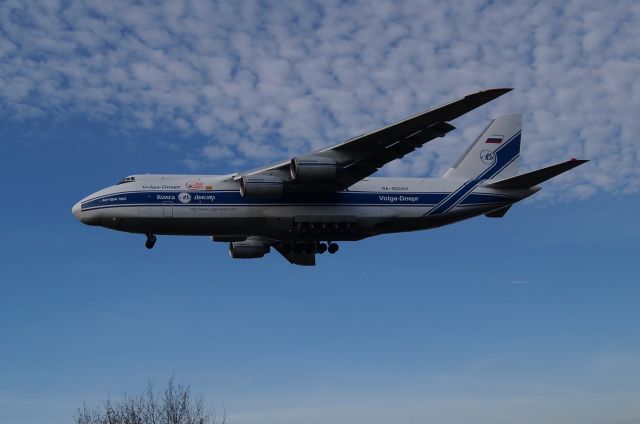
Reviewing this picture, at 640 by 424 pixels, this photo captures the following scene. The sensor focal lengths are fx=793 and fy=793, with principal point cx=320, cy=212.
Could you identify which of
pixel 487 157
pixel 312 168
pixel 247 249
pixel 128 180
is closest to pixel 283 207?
pixel 312 168

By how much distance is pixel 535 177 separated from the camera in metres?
27.2

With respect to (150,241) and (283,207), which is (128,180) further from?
(283,207)

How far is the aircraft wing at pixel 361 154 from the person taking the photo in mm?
24047

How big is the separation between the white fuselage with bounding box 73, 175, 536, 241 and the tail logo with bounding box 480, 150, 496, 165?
5.72 feet

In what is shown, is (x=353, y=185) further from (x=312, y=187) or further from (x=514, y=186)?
(x=514, y=186)

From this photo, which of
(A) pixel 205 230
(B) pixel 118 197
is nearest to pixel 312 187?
(A) pixel 205 230

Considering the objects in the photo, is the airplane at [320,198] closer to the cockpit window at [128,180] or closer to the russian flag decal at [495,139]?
the cockpit window at [128,180]

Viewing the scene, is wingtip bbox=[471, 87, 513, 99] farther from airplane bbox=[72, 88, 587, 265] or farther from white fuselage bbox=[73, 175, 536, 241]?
white fuselage bbox=[73, 175, 536, 241]

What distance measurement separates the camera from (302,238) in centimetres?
2711

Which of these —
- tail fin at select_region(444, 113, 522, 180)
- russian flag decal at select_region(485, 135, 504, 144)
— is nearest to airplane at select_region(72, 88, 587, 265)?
tail fin at select_region(444, 113, 522, 180)

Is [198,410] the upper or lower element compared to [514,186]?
lower

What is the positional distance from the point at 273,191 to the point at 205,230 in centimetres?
262

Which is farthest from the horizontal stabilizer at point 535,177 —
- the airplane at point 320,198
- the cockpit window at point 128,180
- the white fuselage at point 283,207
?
the cockpit window at point 128,180

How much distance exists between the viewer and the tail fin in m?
29.3
